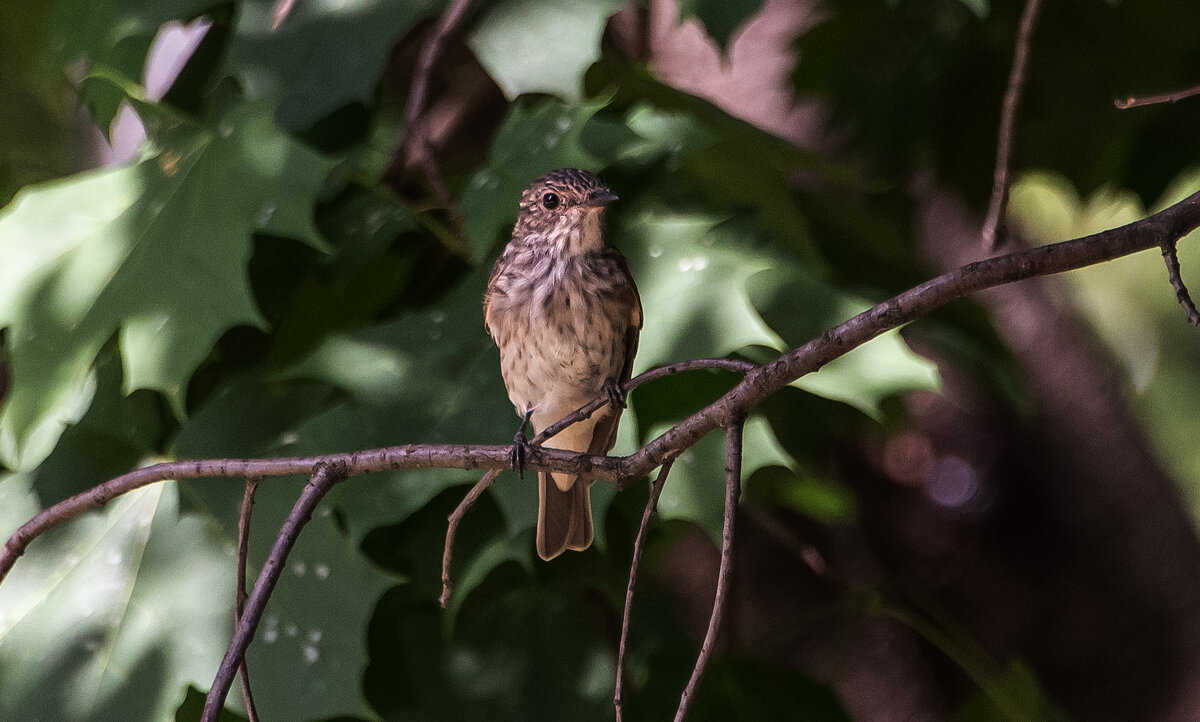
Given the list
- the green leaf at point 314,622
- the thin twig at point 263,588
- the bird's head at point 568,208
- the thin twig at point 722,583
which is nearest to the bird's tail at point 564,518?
the green leaf at point 314,622

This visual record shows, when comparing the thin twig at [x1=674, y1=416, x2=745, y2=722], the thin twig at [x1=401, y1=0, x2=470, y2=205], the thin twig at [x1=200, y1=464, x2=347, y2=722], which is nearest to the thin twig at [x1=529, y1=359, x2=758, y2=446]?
the thin twig at [x1=674, y1=416, x2=745, y2=722]

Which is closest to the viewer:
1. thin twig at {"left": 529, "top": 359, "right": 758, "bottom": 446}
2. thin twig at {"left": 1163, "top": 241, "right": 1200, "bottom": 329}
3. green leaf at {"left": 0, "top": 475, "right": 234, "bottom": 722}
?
thin twig at {"left": 1163, "top": 241, "right": 1200, "bottom": 329}

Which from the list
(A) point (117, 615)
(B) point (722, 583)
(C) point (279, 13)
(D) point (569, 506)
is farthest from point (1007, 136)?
(A) point (117, 615)

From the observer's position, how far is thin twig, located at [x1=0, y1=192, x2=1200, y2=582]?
1200 mm

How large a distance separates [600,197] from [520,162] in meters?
0.23

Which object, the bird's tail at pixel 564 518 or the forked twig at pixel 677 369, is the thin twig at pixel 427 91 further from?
the forked twig at pixel 677 369

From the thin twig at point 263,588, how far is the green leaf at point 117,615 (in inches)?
48.3

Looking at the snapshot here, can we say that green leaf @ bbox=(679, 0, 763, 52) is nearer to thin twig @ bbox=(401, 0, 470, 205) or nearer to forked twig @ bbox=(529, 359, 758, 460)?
thin twig @ bbox=(401, 0, 470, 205)

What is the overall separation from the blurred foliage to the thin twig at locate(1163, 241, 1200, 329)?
102 centimetres

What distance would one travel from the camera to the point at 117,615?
2525 millimetres

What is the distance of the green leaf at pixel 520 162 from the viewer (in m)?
2.47

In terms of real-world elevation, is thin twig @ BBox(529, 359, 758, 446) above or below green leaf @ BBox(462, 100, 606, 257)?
above

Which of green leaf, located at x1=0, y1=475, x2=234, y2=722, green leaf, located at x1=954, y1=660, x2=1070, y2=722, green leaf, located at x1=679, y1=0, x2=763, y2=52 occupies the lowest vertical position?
green leaf, located at x1=954, y1=660, x2=1070, y2=722

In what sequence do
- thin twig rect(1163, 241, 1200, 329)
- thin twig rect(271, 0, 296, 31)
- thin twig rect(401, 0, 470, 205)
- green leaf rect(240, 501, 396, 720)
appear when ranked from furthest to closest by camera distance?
thin twig rect(401, 0, 470, 205), thin twig rect(271, 0, 296, 31), green leaf rect(240, 501, 396, 720), thin twig rect(1163, 241, 1200, 329)
